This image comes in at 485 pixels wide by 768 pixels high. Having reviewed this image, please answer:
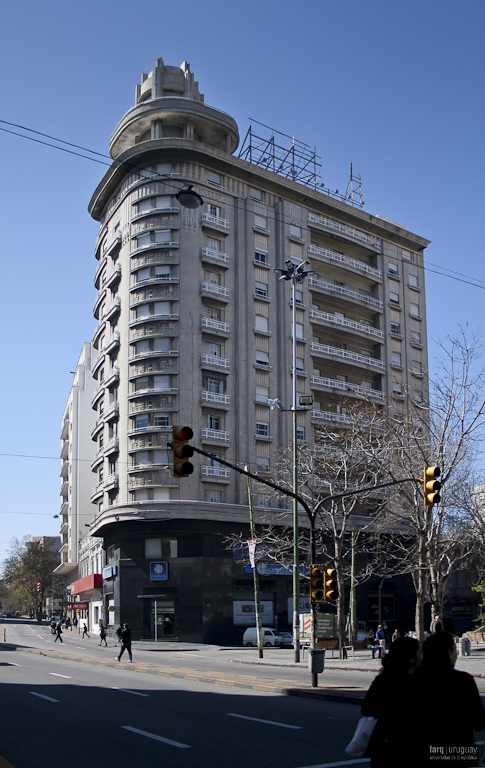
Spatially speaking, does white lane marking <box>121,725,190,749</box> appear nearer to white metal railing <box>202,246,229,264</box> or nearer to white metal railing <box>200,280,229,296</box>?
white metal railing <box>200,280,229,296</box>

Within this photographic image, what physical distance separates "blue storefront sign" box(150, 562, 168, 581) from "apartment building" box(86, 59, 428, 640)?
9cm

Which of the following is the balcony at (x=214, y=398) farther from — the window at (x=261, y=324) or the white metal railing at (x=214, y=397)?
the window at (x=261, y=324)

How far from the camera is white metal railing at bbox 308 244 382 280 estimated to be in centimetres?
5606

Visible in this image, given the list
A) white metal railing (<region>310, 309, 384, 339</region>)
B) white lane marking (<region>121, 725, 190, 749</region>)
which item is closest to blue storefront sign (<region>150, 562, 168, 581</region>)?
white metal railing (<region>310, 309, 384, 339</region>)

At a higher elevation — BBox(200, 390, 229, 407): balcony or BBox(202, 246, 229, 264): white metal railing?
BBox(202, 246, 229, 264): white metal railing

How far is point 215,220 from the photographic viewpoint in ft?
166

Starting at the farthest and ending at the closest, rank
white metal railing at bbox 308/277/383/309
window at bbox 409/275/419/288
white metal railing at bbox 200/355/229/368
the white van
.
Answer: window at bbox 409/275/419/288 → white metal railing at bbox 308/277/383/309 → white metal railing at bbox 200/355/229/368 → the white van

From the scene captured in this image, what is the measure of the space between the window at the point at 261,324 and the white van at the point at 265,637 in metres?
20.8

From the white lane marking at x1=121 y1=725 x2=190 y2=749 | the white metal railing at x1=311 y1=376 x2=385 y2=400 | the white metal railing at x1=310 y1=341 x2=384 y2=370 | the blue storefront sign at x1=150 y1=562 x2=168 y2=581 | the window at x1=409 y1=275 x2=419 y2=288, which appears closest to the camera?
the white lane marking at x1=121 y1=725 x2=190 y2=749

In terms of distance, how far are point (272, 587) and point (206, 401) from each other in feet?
44.6

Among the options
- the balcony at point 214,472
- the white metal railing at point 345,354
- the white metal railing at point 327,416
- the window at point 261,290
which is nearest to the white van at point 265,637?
the balcony at point 214,472

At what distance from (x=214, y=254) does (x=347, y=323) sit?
13187mm

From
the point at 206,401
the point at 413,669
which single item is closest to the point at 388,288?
the point at 206,401

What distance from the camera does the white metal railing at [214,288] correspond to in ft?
160
